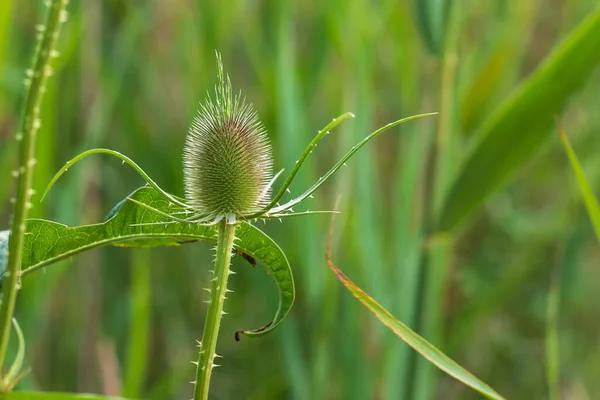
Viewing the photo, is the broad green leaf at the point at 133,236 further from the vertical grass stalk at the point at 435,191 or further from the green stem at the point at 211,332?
the vertical grass stalk at the point at 435,191

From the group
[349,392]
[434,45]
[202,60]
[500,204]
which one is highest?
[202,60]

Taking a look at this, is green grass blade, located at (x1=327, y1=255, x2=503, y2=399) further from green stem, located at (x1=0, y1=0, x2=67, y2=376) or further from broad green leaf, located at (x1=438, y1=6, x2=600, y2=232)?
broad green leaf, located at (x1=438, y1=6, x2=600, y2=232)

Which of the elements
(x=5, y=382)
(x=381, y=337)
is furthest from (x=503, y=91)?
(x=5, y=382)

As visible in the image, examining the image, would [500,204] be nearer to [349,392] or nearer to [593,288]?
[593,288]

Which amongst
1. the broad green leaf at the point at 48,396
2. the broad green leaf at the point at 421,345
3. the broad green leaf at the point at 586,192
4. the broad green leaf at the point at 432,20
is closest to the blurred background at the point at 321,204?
the broad green leaf at the point at 432,20

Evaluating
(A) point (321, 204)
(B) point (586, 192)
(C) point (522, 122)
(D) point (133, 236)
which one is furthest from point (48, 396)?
(A) point (321, 204)

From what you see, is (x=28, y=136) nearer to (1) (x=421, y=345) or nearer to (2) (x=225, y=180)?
(2) (x=225, y=180)
